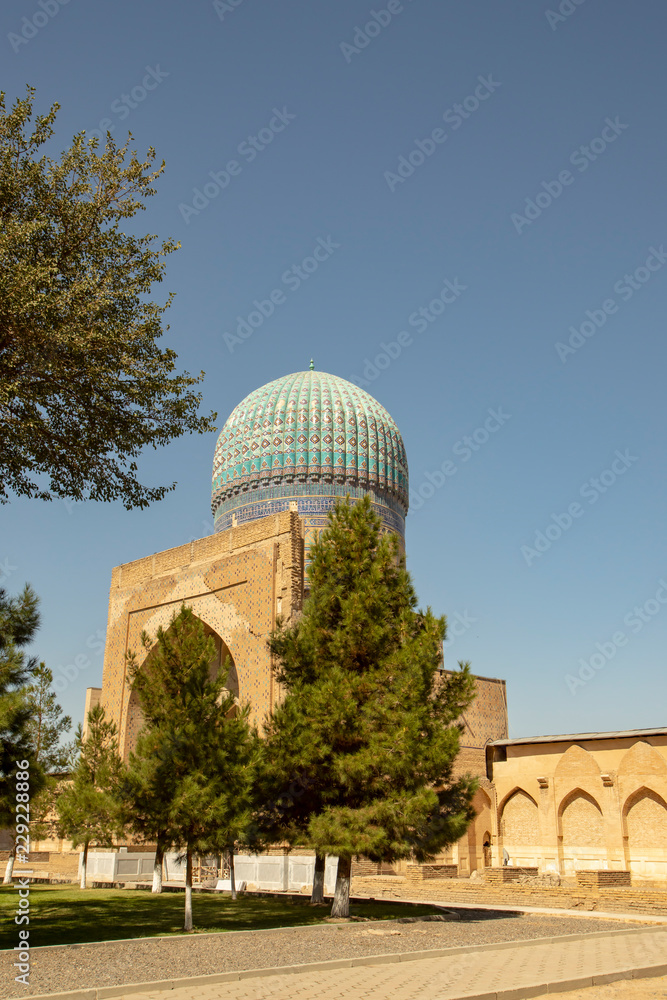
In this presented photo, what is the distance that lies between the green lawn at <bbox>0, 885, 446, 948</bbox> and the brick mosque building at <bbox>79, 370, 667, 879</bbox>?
13.9ft

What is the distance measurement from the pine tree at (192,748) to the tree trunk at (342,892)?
5.03 feet

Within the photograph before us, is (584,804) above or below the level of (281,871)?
above

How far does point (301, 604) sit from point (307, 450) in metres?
5.84

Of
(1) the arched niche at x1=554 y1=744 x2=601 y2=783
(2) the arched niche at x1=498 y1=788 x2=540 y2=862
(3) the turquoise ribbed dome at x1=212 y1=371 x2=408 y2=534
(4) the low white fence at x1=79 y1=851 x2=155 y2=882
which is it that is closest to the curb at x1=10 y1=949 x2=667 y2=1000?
(1) the arched niche at x1=554 y1=744 x2=601 y2=783

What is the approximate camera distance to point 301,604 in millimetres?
16531

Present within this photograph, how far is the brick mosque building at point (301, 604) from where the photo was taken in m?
15.8

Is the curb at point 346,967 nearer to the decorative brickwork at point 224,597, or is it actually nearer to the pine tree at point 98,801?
the pine tree at point 98,801

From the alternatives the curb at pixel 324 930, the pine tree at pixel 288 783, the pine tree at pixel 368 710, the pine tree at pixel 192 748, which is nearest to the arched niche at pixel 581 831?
the curb at pixel 324 930

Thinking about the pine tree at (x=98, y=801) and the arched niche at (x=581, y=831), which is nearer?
the pine tree at (x=98, y=801)

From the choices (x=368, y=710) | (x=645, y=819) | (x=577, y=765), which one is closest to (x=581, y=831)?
(x=577, y=765)

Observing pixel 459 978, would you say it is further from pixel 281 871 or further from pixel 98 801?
pixel 281 871

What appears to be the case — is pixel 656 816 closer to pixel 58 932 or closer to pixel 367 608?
pixel 367 608

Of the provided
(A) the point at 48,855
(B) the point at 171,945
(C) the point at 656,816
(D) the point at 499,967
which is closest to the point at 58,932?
(B) the point at 171,945

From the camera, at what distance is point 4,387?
7660 mm
